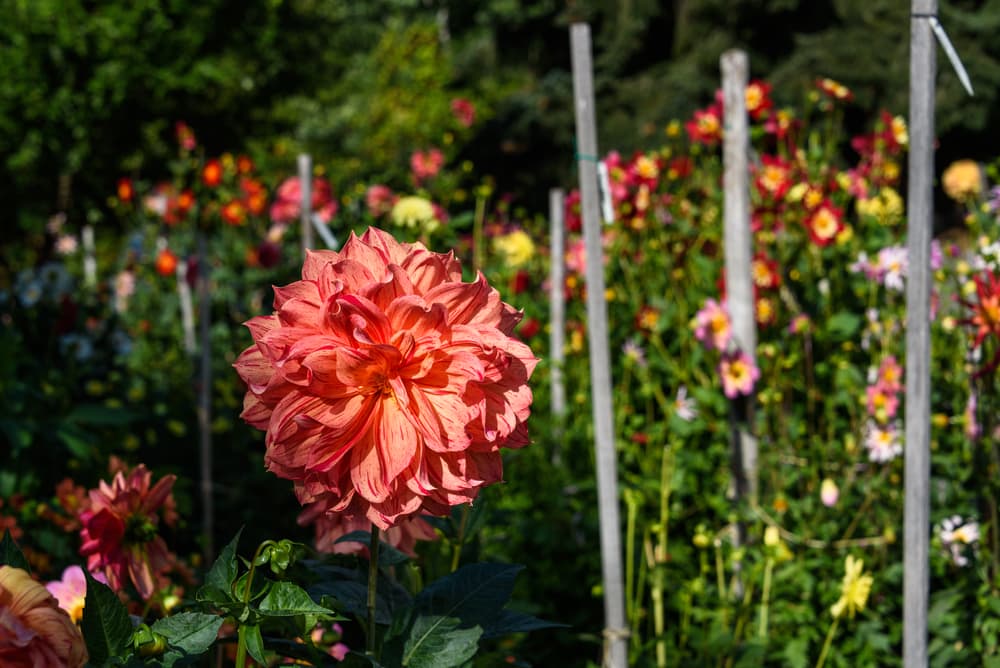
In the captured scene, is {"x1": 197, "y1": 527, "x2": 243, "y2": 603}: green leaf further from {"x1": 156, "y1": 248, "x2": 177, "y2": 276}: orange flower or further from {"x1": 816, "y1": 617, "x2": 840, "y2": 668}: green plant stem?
{"x1": 156, "y1": 248, "x2": 177, "y2": 276}: orange flower

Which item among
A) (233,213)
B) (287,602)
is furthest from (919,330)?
(233,213)

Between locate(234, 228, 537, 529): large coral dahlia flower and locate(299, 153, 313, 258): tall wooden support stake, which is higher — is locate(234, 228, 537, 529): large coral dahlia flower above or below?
below

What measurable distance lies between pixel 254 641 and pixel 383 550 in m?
0.23

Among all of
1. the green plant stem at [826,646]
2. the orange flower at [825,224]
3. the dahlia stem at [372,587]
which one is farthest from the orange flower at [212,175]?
the dahlia stem at [372,587]

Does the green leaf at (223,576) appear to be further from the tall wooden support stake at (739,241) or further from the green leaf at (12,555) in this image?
the tall wooden support stake at (739,241)

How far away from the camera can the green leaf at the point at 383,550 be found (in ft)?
3.22

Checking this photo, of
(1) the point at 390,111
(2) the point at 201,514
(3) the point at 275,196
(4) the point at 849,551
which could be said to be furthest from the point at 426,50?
(4) the point at 849,551

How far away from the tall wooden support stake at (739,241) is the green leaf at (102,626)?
1.72 m

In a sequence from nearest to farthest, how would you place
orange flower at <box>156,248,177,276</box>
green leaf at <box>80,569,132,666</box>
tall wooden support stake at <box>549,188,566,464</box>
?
green leaf at <box>80,569,132,666</box>
tall wooden support stake at <box>549,188,566,464</box>
orange flower at <box>156,248,177,276</box>

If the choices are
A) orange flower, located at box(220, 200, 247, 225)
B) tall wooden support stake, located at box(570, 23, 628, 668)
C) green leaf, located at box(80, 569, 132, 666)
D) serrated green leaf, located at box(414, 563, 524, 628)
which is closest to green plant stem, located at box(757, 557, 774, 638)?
tall wooden support stake, located at box(570, 23, 628, 668)

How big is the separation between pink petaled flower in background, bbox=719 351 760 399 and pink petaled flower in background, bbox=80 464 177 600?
1.42m

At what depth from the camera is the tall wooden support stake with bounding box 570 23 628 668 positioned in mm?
1729

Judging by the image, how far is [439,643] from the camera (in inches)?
34.4

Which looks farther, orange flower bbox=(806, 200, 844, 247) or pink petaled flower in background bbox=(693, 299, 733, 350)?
orange flower bbox=(806, 200, 844, 247)
